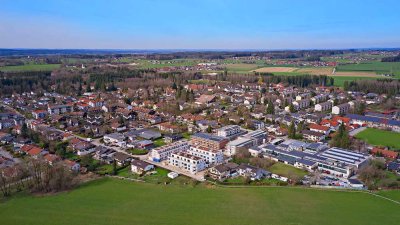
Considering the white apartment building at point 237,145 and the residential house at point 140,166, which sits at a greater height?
the white apartment building at point 237,145

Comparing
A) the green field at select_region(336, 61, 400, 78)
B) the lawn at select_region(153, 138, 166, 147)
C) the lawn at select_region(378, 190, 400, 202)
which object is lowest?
the lawn at select_region(153, 138, 166, 147)

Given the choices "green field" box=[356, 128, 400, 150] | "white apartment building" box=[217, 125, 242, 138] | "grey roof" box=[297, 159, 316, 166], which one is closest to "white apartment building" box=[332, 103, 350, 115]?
"green field" box=[356, 128, 400, 150]

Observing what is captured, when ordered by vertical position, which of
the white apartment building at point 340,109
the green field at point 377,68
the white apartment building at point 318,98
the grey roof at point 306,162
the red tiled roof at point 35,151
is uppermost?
the green field at point 377,68

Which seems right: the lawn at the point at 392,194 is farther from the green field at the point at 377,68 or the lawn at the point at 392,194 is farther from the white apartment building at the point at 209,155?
the green field at the point at 377,68

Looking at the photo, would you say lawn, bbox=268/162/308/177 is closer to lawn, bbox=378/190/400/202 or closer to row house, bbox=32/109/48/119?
lawn, bbox=378/190/400/202

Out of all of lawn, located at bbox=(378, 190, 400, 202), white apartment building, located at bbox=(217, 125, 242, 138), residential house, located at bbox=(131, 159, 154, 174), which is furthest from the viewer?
white apartment building, located at bbox=(217, 125, 242, 138)

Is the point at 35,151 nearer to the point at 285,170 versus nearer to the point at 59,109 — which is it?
the point at 59,109

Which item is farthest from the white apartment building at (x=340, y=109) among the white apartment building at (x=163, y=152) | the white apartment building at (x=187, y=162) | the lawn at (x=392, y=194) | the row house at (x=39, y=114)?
the row house at (x=39, y=114)

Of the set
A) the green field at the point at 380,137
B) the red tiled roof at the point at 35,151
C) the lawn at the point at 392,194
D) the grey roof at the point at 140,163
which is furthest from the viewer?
the green field at the point at 380,137
